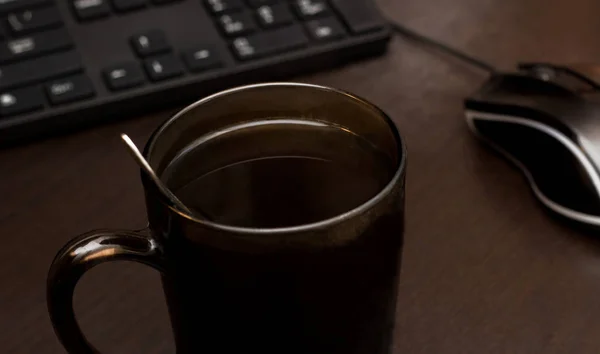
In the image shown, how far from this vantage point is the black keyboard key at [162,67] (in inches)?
18.5

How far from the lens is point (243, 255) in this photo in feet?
0.74

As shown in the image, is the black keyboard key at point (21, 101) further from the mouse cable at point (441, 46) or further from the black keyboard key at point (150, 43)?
the mouse cable at point (441, 46)

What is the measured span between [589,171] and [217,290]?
233 millimetres

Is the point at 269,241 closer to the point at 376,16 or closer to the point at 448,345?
the point at 448,345

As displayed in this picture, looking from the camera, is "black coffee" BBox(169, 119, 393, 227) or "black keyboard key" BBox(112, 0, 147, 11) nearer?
"black coffee" BBox(169, 119, 393, 227)

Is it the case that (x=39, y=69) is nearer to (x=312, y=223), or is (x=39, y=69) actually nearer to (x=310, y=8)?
(x=310, y=8)

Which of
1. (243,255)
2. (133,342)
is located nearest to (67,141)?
(133,342)

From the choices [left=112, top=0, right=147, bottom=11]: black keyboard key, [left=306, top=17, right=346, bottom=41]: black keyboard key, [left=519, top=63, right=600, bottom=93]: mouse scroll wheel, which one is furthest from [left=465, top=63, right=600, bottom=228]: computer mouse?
[left=112, top=0, right=147, bottom=11]: black keyboard key

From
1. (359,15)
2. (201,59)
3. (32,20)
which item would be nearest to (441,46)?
(359,15)

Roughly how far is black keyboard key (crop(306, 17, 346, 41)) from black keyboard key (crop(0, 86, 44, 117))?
18 centimetres

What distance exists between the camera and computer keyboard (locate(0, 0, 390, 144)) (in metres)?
0.45

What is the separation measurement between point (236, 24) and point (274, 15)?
27mm

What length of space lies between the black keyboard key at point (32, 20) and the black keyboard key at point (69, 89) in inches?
1.8

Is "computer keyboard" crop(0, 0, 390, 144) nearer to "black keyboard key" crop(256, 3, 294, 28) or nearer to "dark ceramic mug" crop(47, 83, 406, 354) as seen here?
"black keyboard key" crop(256, 3, 294, 28)
